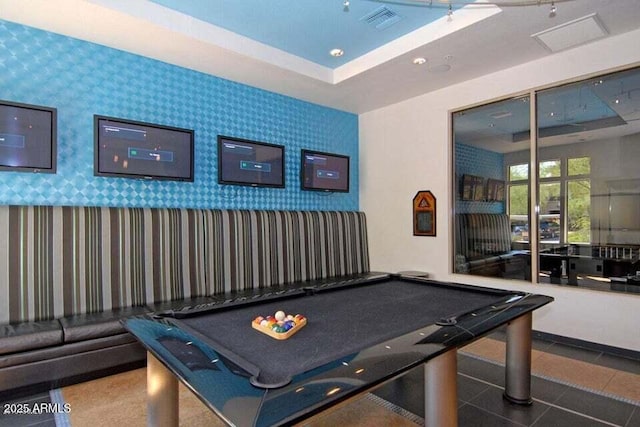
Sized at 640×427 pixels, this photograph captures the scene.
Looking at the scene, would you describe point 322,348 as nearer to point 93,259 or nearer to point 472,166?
point 93,259

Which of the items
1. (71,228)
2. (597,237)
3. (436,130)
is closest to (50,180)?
(71,228)

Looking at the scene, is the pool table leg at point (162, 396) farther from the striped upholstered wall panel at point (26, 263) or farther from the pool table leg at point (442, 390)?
the striped upholstered wall panel at point (26, 263)

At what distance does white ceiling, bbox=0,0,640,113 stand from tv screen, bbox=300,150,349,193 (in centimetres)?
88

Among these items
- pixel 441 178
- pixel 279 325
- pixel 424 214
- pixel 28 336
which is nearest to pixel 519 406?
pixel 279 325

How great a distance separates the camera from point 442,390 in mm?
1775

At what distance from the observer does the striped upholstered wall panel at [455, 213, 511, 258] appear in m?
4.52

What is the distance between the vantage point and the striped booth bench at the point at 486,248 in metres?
4.27

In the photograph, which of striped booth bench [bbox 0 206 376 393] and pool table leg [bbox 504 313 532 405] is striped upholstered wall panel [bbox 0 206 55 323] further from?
pool table leg [bbox 504 313 532 405]

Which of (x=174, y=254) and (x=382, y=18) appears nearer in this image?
(x=382, y=18)

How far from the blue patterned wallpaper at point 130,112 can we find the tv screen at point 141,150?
0.57 ft

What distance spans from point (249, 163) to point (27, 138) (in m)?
2.09

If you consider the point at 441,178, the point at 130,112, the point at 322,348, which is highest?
the point at 130,112

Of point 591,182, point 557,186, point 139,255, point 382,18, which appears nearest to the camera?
point 382,18

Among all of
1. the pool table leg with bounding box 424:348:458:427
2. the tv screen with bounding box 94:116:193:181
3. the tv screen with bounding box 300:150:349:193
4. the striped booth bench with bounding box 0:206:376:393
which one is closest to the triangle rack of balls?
the pool table leg with bounding box 424:348:458:427
